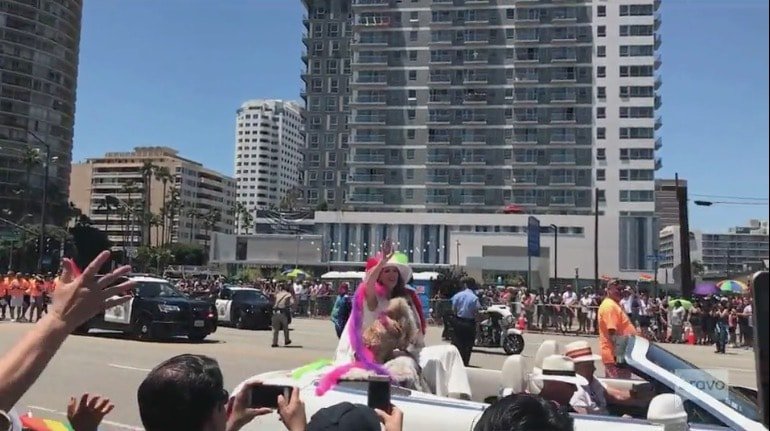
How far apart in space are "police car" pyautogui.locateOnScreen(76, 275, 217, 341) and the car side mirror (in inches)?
619

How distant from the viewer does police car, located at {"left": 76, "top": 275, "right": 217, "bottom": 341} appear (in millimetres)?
18688

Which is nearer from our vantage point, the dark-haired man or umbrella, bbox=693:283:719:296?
the dark-haired man

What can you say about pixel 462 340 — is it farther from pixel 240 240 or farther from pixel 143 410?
pixel 240 240

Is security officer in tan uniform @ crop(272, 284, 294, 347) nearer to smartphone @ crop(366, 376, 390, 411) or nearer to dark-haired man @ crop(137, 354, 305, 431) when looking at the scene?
smartphone @ crop(366, 376, 390, 411)

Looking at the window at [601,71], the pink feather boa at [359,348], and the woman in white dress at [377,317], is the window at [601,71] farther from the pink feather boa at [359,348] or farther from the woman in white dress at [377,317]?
the pink feather boa at [359,348]

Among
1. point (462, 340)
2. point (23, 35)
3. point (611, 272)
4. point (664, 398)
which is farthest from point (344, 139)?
point (664, 398)

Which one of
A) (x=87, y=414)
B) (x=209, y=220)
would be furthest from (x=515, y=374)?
(x=209, y=220)

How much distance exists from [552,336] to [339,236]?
77.1 m

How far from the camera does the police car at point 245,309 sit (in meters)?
24.8

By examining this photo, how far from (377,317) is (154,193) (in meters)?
139

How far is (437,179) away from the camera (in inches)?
4016

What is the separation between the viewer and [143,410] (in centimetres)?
235

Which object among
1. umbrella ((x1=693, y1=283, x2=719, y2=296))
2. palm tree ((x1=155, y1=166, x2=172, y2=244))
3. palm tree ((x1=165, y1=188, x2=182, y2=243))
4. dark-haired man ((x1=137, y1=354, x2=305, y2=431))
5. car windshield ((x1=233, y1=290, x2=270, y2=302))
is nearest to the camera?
dark-haired man ((x1=137, y1=354, x2=305, y2=431))

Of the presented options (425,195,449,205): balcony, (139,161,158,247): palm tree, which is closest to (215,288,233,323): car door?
(425,195,449,205): balcony
